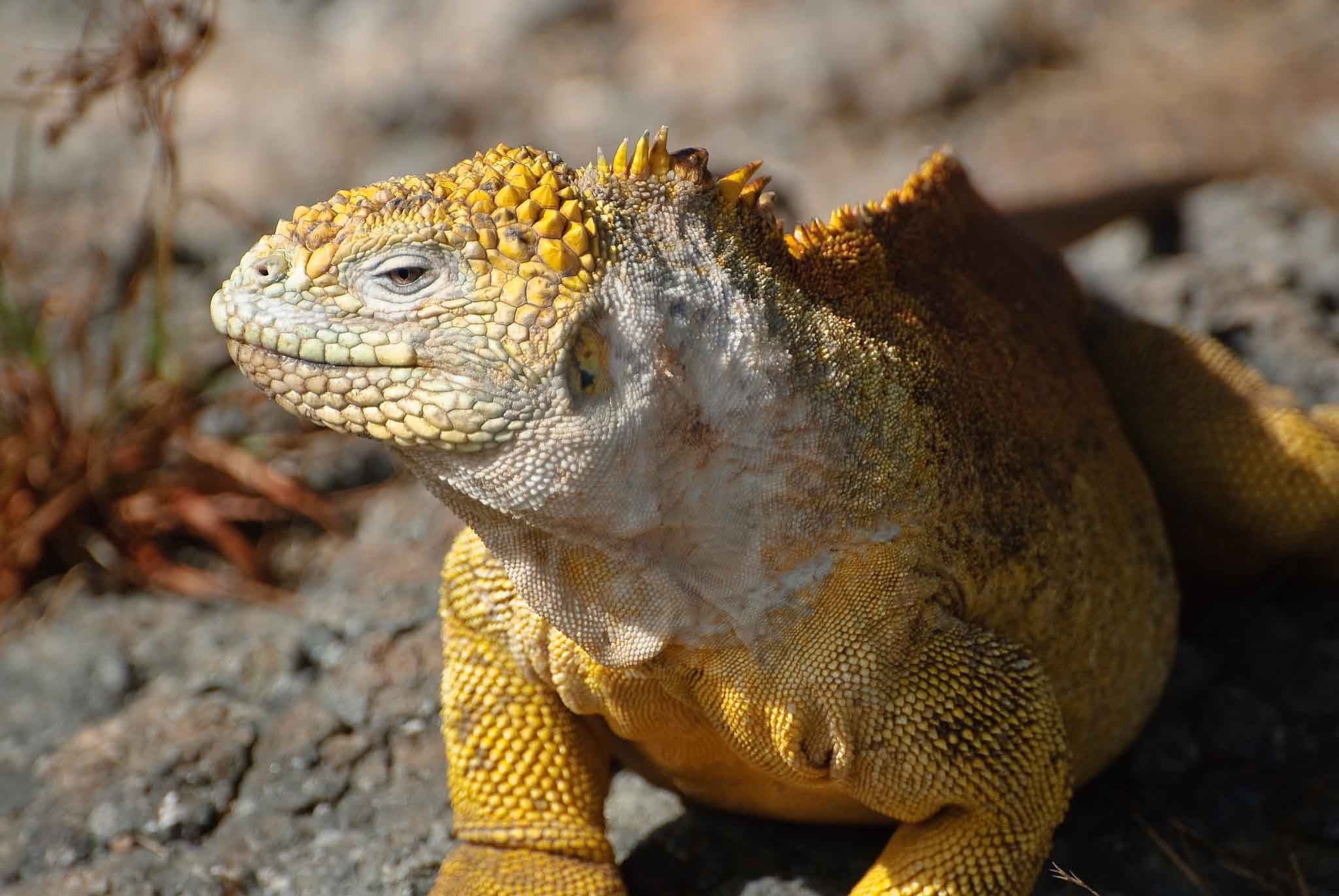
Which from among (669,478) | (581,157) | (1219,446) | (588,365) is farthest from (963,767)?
(581,157)

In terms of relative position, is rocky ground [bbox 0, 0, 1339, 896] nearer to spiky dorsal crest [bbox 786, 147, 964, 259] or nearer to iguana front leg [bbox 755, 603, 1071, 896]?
iguana front leg [bbox 755, 603, 1071, 896]

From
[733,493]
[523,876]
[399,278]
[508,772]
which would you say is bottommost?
[523,876]

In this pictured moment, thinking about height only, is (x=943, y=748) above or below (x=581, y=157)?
above

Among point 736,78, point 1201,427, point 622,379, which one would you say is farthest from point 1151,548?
point 736,78

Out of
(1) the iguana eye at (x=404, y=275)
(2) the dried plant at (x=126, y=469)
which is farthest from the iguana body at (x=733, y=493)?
(2) the dried plant at (x=126, y=469)

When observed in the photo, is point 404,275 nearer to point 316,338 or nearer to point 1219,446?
point 316,338

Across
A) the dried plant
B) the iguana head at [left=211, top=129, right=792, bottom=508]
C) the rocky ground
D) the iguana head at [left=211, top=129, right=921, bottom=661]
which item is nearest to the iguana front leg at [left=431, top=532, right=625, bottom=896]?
the rocky ground

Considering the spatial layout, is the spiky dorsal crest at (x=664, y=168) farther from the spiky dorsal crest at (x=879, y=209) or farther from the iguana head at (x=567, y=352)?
the spiky dorsal crest at (x=879, y=209)
